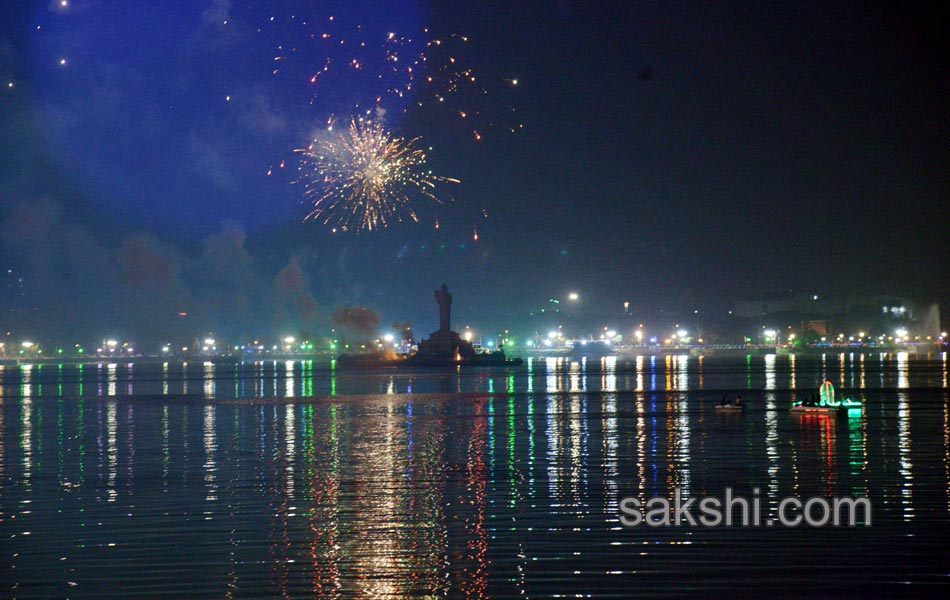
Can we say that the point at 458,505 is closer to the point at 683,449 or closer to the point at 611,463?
the point at 611,463

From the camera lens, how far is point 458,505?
19.2m

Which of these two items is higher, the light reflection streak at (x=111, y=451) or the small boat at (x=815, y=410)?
the small boat at (x=815, y=410)

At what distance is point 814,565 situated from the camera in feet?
44.4

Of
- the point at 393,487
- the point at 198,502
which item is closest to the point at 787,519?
the point at 393,487

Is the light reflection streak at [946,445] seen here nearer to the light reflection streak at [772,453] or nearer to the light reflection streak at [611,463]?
the light reflection streak at [772,453]

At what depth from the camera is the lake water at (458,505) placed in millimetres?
13117

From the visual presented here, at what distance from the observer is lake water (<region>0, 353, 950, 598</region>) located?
1312cm

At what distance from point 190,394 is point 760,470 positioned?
53.0 m

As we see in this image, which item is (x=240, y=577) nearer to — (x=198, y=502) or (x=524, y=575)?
(x=524, y=575)

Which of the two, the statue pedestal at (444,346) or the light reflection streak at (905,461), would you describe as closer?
the light reflection streak at (905,461)

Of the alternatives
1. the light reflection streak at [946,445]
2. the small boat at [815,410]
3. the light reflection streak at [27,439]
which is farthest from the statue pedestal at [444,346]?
the small boat at [815,410]

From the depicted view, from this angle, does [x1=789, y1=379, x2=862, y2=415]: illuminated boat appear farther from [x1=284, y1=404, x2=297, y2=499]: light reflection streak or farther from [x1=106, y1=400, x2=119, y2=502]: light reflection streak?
[x1=106, y1=400, x2=119, y2=502]: light reflection streak

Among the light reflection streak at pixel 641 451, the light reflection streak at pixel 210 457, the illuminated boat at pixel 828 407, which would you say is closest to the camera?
the light reflection streak at pixel 641 451

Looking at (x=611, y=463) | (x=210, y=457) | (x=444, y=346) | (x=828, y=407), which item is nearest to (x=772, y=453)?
(x=611, y=463)
